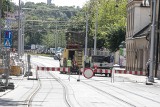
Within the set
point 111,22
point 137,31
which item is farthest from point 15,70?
point 111,22

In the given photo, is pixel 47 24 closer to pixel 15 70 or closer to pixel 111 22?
pixel 111 22

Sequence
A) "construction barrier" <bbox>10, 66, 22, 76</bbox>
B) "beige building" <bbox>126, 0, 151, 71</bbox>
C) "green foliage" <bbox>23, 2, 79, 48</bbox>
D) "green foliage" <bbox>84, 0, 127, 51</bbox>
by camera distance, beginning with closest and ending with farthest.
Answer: "construction barrier" <bbox>10, 66, 22, 76</bbox> → "beige building" <bbox>126, 0, 151, 71</bbox> → "green foliage" <bbox>84, 0, 127, 51</bbox> → "green foliage" <bbox>23, 2, 79, 48</bbox>

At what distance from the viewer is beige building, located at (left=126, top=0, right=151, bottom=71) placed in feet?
208

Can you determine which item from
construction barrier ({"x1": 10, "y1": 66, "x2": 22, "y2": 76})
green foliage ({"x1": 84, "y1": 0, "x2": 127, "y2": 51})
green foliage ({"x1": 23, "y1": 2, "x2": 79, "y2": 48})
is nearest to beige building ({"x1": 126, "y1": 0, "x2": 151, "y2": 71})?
construction barrier ({"x1": 10, "y1": 66, "x2": 22, "y2": 76})

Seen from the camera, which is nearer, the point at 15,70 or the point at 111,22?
the point at 15,70

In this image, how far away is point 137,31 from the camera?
67.7m

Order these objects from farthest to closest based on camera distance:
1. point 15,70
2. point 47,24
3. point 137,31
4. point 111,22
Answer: point 47,24 → point 111,22 → point 137,31 → point 15,70

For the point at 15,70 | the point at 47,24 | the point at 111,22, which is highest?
the point at 47,24

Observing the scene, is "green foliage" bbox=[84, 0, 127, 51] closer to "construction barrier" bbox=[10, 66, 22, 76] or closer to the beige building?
the beige building

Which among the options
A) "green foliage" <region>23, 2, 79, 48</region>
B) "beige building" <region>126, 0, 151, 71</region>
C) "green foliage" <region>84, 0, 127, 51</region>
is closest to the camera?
"beige building" <region>126, 0, 151, 71</region>

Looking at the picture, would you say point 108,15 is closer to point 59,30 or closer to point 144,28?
point 144,28

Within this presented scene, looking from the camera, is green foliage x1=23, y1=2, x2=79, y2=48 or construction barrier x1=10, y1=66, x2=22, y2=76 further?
green foliage x1=23, y1=2, x2=79, y2=48

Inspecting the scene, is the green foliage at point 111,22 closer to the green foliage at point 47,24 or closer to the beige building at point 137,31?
the beige building at point 137,31

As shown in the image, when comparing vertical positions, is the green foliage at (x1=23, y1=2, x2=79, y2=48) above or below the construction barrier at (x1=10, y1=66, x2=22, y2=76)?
above
